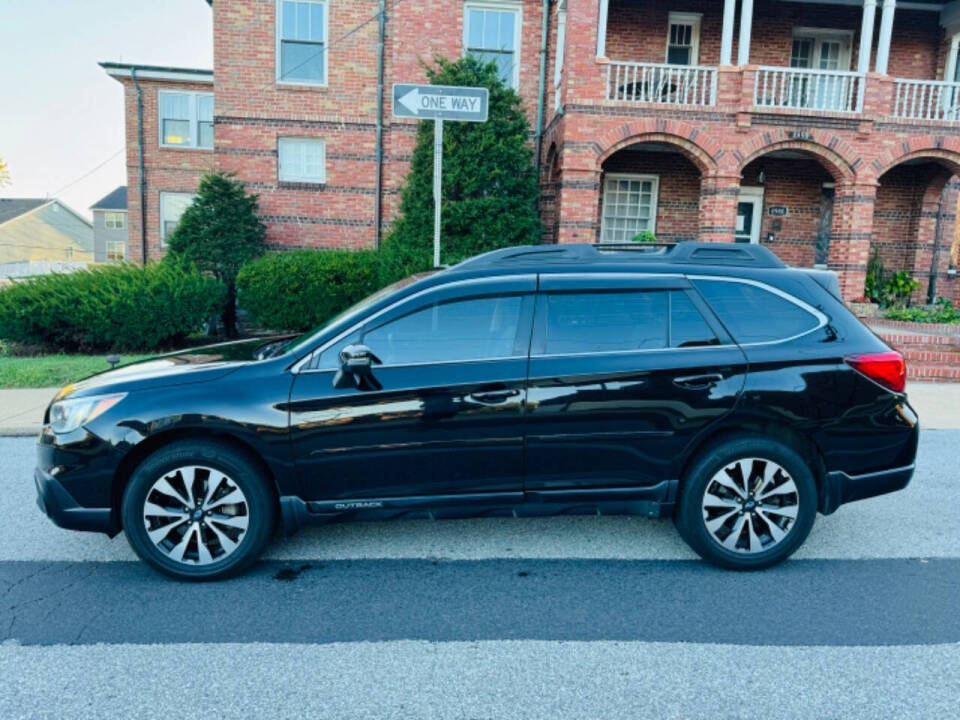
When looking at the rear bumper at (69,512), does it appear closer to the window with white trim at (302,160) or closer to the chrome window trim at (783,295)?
the chrome window trim at (783,295)

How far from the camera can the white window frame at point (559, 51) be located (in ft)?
48.4

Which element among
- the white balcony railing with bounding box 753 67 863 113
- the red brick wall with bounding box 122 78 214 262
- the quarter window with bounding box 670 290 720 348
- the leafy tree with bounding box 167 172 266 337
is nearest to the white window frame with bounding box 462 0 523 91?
the white balcony railing with bounding box 753 67 863 113

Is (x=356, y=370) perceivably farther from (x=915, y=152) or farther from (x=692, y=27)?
(x=692, y=27)

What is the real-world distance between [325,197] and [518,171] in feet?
17.7

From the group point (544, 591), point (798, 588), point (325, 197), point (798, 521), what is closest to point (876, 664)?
point (798, 588)

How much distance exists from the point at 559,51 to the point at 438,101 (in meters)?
9.90

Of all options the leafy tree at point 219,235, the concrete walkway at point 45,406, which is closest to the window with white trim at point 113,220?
the leafy tree at point 219,235

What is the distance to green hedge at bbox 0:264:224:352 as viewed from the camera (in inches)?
426

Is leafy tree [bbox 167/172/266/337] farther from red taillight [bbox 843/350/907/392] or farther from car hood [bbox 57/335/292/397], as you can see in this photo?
red taillight [bbox 843/350/907/392]

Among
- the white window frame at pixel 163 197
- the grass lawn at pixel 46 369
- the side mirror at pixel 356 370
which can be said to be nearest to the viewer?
the side mirror at pixel 356 370

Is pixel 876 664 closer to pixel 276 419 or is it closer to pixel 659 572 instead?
pixel 659 572

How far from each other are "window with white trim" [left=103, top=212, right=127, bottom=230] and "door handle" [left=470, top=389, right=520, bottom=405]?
54341 mm

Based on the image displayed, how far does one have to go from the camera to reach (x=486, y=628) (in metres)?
3.26

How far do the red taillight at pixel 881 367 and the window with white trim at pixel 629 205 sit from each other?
12648 mm
